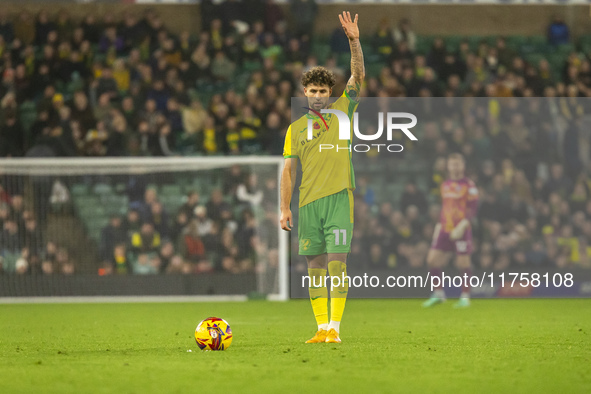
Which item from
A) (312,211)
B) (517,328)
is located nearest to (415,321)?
(517,328)

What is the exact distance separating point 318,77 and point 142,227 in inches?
363

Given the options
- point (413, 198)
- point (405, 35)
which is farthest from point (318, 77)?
point (405, 35)

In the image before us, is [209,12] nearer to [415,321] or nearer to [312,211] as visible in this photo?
[415,321]

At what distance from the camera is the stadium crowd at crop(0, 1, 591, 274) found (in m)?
16.8

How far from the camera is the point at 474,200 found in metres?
14.6

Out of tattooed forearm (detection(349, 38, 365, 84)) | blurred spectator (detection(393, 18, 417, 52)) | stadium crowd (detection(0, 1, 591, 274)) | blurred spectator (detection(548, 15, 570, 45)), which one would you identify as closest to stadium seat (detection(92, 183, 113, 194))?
stadium crowd (detection(0, 1, 591, 274))

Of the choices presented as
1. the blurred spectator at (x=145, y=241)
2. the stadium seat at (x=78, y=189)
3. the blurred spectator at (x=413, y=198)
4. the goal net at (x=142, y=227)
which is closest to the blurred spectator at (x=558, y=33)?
the blurred spectator at (x=413, y=198)

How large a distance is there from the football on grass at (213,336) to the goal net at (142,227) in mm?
8986

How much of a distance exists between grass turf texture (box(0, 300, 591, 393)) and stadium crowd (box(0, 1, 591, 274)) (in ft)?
12.9

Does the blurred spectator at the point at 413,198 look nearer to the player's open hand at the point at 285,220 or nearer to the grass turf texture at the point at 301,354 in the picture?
the grass turf texture at the point at 301,354

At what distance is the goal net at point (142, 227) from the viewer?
16203 millimetres

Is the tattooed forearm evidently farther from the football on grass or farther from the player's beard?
the football on grass

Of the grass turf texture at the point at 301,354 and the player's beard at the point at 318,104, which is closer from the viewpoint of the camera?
the grass turf texture at the point at 301,354

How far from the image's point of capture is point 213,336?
294 inches
